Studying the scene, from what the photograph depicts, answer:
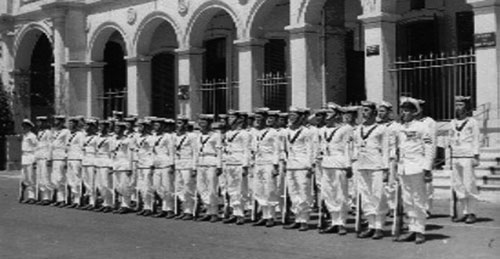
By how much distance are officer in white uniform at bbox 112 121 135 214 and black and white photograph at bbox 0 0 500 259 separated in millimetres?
39

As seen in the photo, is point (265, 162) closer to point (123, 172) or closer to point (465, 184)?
point (465, 184)

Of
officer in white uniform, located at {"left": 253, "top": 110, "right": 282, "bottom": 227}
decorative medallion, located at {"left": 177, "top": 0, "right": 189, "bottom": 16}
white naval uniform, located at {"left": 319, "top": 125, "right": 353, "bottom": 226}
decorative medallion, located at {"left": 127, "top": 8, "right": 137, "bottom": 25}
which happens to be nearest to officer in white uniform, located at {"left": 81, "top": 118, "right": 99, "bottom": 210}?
officer in white uniform, located at {"left": 253, "top": 110, "right": 282, "bottom": 227}

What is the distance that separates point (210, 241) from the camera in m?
10.4

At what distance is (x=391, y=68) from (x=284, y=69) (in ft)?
21.7

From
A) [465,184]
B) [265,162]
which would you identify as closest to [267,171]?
[265,162]

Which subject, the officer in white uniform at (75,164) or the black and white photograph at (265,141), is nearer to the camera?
the black and white photograph at (265,141)

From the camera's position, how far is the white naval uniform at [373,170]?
10.3 metres

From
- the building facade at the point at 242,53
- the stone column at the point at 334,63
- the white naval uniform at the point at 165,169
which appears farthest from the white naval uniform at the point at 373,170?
the stone column at the point at 334,63

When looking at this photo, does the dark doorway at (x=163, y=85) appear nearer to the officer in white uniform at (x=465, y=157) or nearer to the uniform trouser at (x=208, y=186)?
the uniform trouser at (x=208, y=186)

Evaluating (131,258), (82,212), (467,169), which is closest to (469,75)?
(467,169)

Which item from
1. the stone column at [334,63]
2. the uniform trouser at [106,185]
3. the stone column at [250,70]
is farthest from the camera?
the stone column at [250,70]

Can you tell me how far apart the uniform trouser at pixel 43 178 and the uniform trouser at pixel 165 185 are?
3.93m

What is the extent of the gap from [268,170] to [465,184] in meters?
3.04

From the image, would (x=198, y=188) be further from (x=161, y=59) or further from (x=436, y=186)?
(x=161, y=59)
